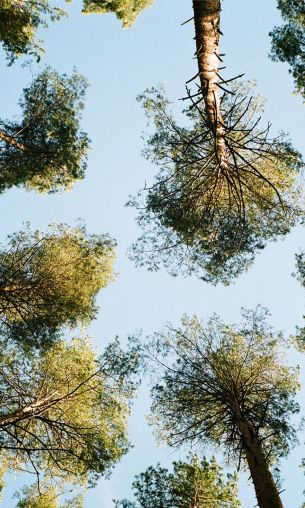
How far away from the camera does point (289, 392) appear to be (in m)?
10.1

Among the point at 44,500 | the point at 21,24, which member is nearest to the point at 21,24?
the point at 21,24

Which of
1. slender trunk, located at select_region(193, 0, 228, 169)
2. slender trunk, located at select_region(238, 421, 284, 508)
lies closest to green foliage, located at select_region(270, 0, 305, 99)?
slender trunk, located at select_region(193, 0, 228, 169)

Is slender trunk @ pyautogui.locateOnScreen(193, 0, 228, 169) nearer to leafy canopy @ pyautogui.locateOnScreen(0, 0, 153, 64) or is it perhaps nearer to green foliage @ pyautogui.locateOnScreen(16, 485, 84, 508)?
leafy canopy @ pyautogui.locateOnScreen(0, 0, 153, 64)

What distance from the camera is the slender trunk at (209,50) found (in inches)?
174

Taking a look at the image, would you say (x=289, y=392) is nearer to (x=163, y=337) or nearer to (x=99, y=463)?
(x=163, y=337)

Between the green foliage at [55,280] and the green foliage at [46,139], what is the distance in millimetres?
1923

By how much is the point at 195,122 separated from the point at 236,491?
29.9 feet

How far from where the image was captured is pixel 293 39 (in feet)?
27.7

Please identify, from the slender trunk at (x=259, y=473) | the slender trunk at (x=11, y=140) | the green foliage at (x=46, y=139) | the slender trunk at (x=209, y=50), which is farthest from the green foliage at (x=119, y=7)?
the slender trunk at (x=259, y=473)

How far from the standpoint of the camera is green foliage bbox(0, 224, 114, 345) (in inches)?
416

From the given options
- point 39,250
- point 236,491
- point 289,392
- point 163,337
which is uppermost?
point 39,250

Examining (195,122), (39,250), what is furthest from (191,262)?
(39,250)

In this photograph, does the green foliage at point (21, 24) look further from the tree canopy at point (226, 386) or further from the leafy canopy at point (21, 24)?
the tree canopy at point (226, 386)

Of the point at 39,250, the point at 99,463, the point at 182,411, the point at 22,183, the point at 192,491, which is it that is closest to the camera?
the point at 192,491
